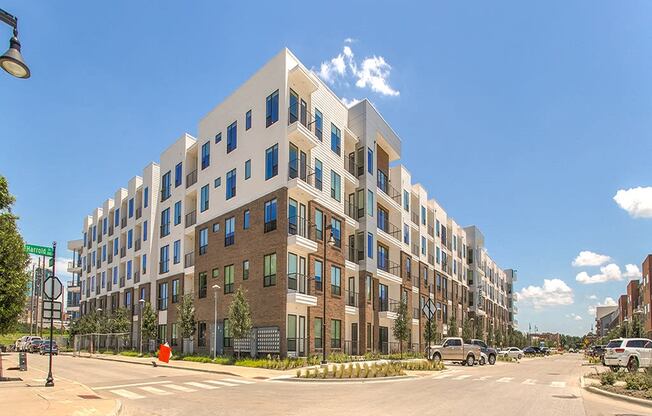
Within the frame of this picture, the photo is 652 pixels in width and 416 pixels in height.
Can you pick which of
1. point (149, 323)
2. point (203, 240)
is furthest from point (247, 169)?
point (149, 323)

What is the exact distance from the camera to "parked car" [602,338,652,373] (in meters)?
27.8

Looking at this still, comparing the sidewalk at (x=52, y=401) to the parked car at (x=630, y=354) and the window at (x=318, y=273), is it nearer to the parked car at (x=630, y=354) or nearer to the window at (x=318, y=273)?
the window at (x=318, y=273)

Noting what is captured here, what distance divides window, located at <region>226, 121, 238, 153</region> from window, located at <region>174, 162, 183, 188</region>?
1020cm

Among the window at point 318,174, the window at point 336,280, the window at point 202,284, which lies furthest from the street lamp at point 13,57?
the window at point 202,284

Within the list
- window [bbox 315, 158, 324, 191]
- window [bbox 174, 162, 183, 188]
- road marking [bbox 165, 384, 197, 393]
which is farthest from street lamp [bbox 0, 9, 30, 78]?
window [bbox 174, 162, 183, 188]

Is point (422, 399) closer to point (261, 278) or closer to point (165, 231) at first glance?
point (261, 278)

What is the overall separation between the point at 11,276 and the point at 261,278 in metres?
17.1

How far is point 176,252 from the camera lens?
4944cm

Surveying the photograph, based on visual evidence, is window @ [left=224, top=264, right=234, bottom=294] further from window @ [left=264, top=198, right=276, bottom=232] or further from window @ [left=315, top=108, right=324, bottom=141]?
window @ [left=315, top=108, right=324, bottom=141]

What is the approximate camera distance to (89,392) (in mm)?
17531

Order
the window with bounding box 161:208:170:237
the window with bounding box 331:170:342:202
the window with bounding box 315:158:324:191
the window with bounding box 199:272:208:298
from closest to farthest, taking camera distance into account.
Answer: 1. the window with bounding box 315:158:324:191
2. the window with bounding box 331:170:342:202
3. the window with bounding box 199:272:208:298
4. the window with bounding box 161:208:170:237

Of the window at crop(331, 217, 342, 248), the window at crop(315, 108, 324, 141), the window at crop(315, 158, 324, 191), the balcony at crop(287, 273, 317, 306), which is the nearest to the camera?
the balcony at crop(287, 273, 317, 306)

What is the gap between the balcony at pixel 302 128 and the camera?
34.6m

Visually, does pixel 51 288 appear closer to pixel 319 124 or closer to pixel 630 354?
pixel 319 124
